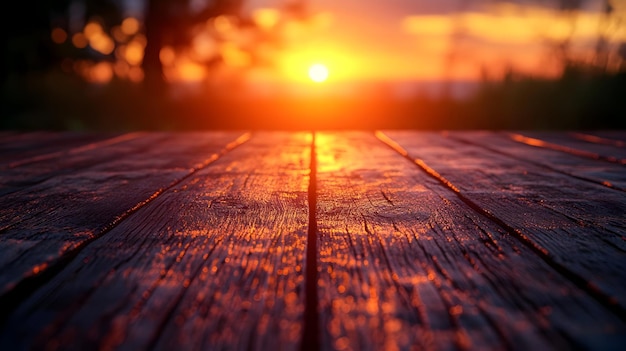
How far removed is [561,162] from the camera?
6.58 feet

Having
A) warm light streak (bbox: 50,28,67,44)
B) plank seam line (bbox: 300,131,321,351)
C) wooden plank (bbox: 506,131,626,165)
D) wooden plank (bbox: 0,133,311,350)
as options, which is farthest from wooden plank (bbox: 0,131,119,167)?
warm light streak (bbox: 50,28,67,44)

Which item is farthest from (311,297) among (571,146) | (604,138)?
(604,138)

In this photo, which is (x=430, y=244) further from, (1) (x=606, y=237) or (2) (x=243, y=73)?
(2) (x=243, y=73)

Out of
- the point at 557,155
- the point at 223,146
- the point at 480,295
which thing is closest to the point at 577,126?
the point at 557,155

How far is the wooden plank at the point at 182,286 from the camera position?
0.62 meters

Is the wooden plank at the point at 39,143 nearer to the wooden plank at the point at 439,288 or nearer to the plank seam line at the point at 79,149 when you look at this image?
the plank seam line at the point at 79,149

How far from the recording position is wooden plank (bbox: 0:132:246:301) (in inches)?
35.3

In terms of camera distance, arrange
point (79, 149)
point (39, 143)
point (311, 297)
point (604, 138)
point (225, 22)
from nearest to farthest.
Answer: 1. point (311, 297)
2. point (79, 149)
3. point (39, 143)
4. point (604, 138)
5. point (225, 22)

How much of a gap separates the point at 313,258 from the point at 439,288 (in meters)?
0.21

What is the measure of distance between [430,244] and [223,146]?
66.9 inches

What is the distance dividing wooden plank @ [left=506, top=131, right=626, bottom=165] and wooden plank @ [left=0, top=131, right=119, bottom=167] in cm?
216

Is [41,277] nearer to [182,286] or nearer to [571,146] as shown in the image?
[182,286]

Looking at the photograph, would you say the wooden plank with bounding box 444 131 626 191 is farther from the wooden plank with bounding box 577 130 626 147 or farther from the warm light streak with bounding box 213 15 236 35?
the warm light streak with bounding box 213 15 236 35

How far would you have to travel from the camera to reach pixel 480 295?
2.40ft
